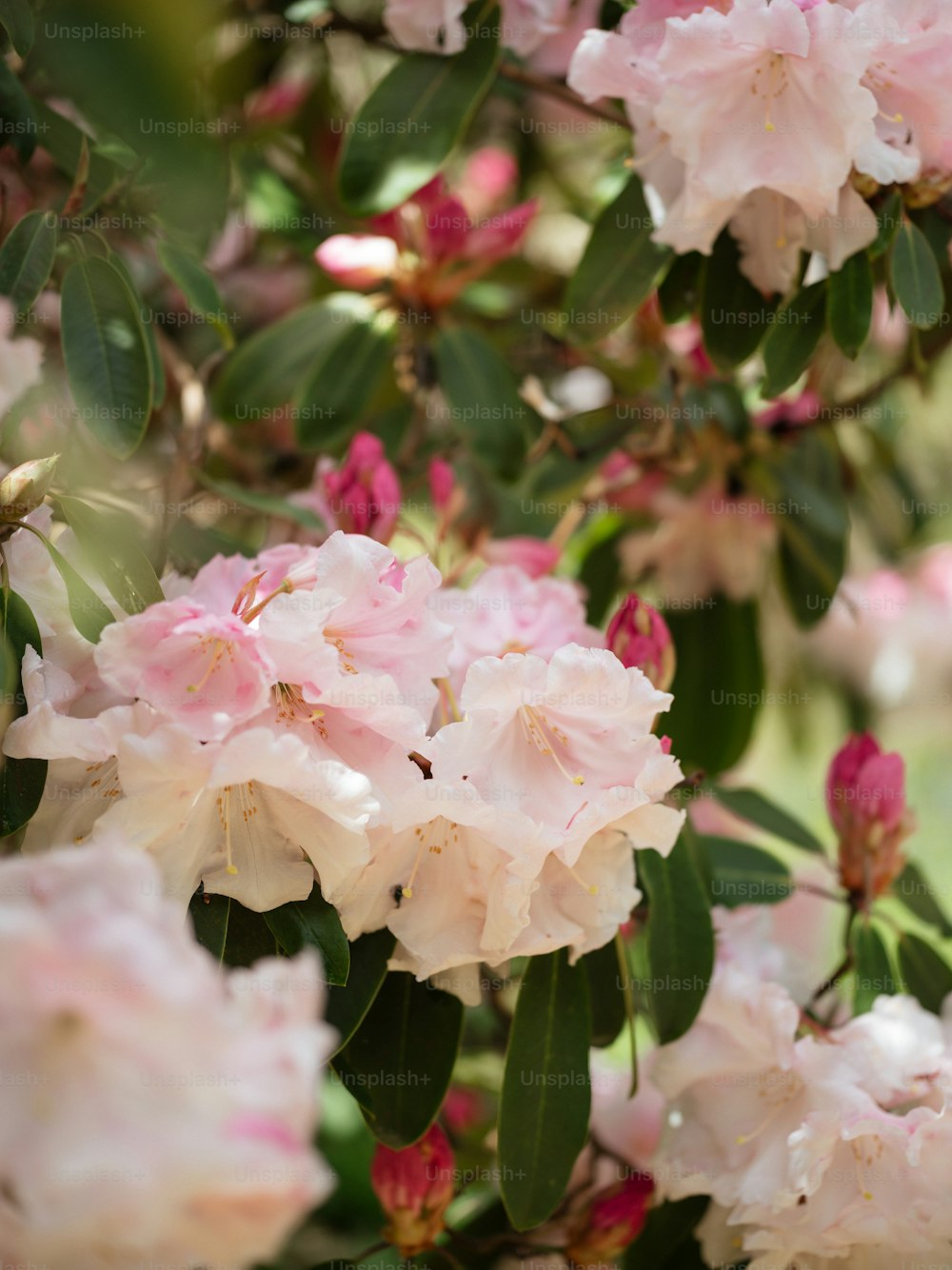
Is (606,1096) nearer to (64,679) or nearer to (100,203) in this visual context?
(64,679)

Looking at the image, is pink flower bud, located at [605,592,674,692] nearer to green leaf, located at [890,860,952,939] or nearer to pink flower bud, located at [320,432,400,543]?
pink flower bud, located at [320,432,400,543]

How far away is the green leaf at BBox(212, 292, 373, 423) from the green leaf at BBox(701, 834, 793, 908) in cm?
74

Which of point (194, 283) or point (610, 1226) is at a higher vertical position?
point (194, 283)

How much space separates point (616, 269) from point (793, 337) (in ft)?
0.69

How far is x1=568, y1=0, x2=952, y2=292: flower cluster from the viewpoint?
97 centimetres

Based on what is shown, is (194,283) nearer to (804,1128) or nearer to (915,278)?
(915,278)

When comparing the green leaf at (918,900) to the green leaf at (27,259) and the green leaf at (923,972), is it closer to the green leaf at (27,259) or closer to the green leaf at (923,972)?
the green leaf at (923,972)

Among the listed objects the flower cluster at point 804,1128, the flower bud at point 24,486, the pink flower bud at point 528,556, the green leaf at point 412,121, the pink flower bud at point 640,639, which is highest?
the green leaf at point 412,121

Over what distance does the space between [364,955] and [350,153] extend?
0.79 m

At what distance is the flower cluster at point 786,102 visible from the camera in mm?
966

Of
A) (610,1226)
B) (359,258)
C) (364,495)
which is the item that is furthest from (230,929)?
(359,258)

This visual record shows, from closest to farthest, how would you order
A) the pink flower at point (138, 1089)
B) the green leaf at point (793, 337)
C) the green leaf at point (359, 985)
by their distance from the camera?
the pink flower at point (138, 1089), the green leaf at point (359, 985), the green leaf at point (793, 337)

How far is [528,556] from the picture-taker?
133cm

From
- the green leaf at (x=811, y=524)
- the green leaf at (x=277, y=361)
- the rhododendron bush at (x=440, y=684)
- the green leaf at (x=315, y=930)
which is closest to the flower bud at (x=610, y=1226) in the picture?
the rhododendron bush at (x=440, y=684)
